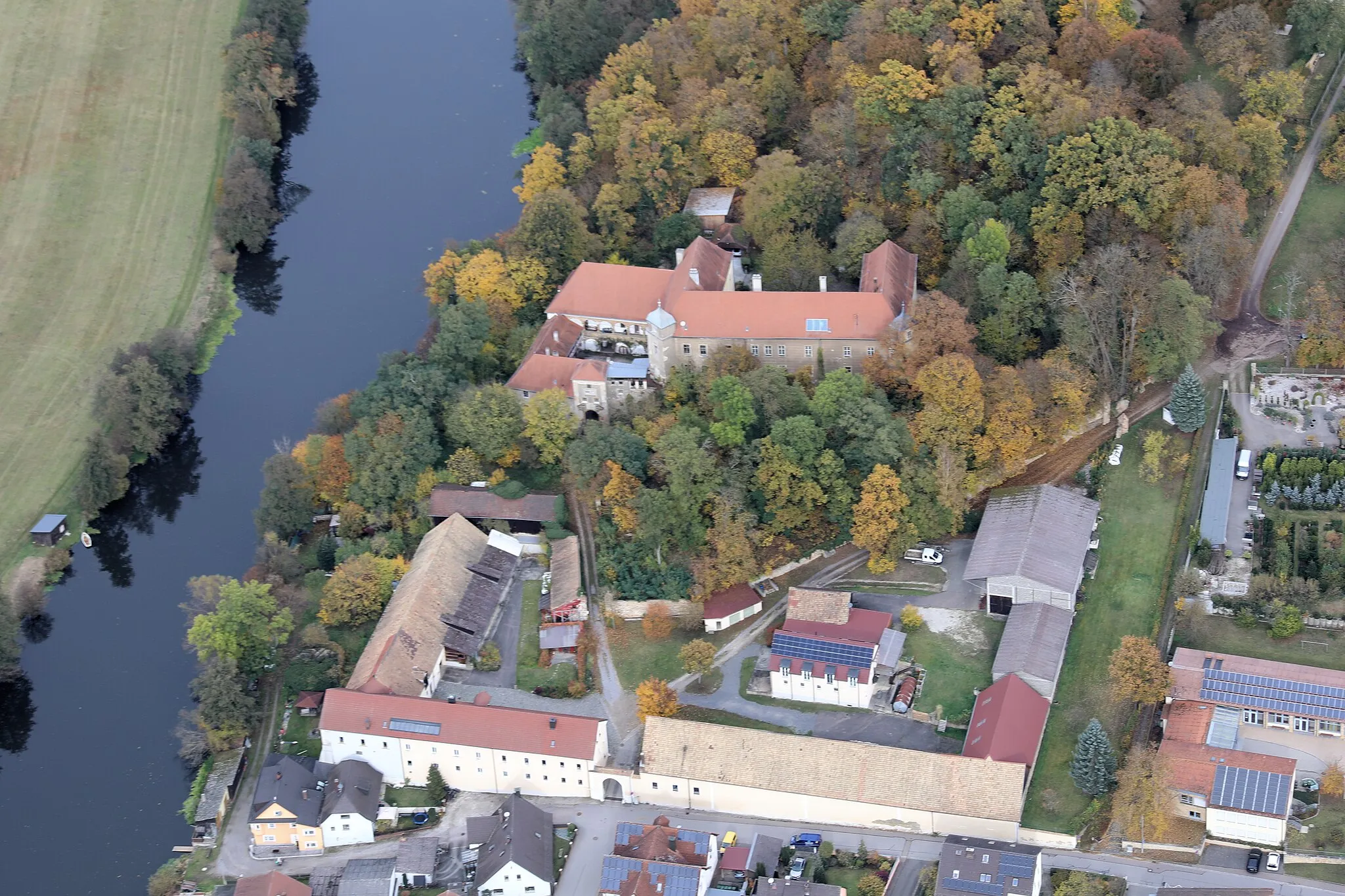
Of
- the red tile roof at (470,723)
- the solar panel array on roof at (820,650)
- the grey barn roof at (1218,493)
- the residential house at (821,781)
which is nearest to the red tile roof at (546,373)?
the solar panel array on roof at (820,650)

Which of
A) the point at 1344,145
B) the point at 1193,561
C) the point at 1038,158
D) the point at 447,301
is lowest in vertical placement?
the point at 1193,561

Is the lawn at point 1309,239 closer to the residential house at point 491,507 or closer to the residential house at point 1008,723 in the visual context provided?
the residential house at point 1008,723

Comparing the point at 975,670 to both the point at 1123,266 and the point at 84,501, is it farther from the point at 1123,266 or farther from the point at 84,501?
the point at 84,501

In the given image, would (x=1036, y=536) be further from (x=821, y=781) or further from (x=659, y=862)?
(x=659, y=862)

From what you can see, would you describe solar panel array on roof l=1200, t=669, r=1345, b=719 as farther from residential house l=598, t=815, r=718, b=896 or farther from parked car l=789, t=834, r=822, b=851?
residential house l=598, t=815, r=718, b=896

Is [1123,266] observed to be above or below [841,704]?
above

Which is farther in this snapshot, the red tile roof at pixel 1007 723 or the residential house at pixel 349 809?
the residential house at pixel 349 809

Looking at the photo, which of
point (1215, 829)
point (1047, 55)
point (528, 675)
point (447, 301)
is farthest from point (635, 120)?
point (1215, 829)
